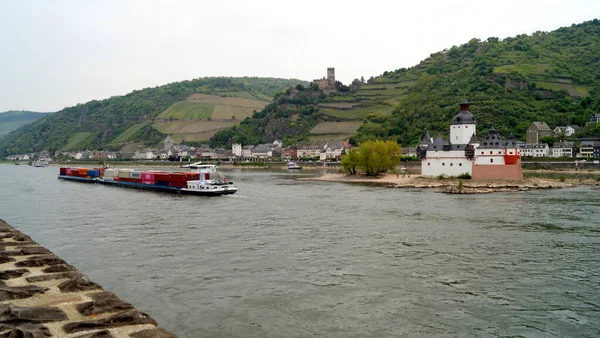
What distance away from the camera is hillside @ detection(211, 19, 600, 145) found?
117562 millimetres

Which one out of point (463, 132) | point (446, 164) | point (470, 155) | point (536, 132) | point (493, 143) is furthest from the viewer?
point (536, 132)

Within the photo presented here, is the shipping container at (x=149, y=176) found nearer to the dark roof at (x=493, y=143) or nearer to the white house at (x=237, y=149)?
the dark roof at (x=493, y=143)

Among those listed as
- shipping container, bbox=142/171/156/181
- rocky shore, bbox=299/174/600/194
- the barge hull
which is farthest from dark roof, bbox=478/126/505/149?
shipping container, bbox=142/171/156/181

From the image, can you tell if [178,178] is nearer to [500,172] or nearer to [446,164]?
[446,164]

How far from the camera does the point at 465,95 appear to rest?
419 ft

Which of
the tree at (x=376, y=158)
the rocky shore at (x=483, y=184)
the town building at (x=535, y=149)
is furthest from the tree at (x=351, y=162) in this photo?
the town building at (x=535, y=149)

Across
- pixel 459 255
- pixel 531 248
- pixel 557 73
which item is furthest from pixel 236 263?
pixel 557 73

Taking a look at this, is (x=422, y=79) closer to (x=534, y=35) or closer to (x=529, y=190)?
(x=534, y=35)

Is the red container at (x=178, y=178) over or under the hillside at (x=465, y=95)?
under

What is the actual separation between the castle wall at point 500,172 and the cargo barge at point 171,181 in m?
32.1

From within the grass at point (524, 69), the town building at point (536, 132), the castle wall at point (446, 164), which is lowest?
the castle wall at point (446, 164)

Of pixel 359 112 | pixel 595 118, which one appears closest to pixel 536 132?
pixel 595 118

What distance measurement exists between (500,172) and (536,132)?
158 feet

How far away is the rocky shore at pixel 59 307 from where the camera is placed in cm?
1103
